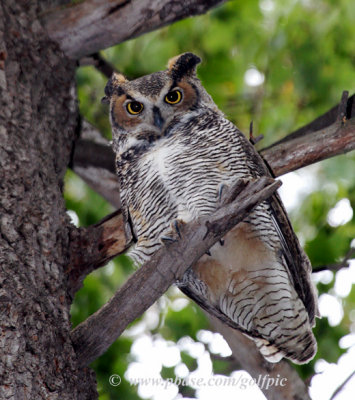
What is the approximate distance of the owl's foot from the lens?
164 cm

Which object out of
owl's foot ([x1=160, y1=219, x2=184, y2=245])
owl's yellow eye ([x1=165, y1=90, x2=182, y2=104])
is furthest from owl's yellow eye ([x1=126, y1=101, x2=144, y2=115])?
owl's foot ([x1=160, y1=219, x2=184, y2=245])

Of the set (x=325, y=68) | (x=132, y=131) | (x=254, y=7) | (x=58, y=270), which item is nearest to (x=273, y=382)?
(x=58, y=270)

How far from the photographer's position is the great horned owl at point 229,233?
1.95 meters

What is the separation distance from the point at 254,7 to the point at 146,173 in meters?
1.62

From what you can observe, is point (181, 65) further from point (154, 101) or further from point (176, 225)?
point (176, 225)

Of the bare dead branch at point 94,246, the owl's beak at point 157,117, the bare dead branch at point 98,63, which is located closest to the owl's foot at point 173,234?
the bare dead branch at point 94,246

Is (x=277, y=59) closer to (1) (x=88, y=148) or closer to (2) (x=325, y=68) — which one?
(2) (x=325, y=68)

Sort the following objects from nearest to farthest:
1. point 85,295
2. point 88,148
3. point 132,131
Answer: point 132,131, point 88,148, point 85,295

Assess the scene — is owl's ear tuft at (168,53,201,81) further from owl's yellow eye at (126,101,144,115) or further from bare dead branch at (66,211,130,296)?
bare dead branch at (66,211,130,296)

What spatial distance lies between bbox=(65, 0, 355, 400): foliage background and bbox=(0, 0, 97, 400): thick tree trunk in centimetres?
83

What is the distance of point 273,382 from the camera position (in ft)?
6.59

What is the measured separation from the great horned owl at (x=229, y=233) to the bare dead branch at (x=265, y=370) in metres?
0.08

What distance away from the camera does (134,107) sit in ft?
7.08

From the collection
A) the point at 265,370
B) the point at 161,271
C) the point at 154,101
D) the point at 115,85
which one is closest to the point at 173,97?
the point at 154,101
